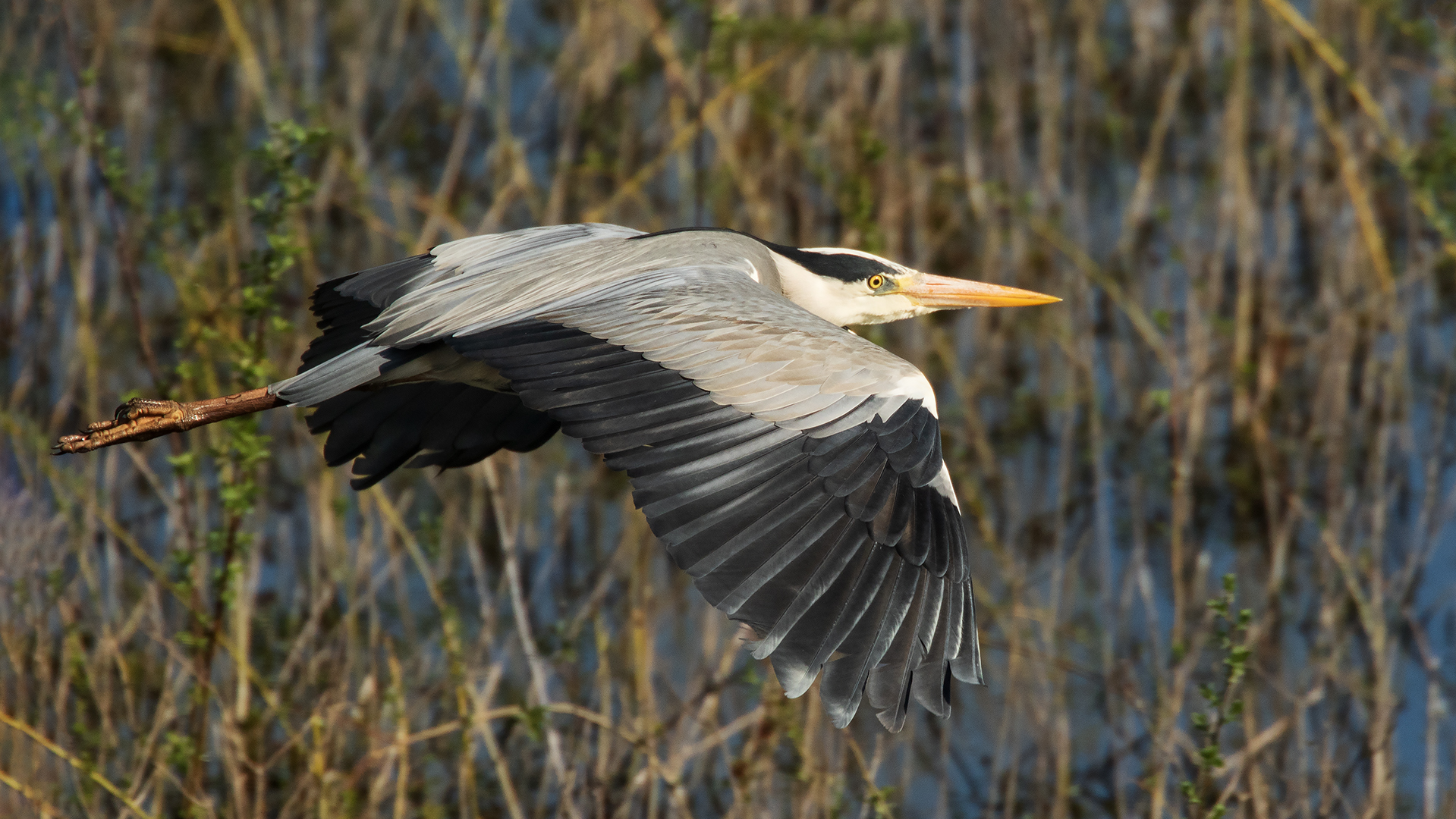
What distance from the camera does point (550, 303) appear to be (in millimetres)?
3322

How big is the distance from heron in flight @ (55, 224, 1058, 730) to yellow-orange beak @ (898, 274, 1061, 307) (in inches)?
18.8

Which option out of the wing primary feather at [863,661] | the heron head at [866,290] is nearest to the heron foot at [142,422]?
the heron head at [866,290]

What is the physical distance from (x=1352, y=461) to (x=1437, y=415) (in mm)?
308

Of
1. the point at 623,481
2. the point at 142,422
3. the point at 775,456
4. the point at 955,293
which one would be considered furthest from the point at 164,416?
the point at 623,481

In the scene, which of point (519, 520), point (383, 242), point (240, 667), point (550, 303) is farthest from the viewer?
point (383, 242)

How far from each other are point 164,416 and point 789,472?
142cm

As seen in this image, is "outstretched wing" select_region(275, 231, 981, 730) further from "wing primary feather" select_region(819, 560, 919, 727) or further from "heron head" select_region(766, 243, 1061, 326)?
"heron head" select_region(766, 243, 1061, 326)

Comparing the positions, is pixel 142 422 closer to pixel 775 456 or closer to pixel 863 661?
pixel 775 456

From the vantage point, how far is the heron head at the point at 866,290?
4.11 meters

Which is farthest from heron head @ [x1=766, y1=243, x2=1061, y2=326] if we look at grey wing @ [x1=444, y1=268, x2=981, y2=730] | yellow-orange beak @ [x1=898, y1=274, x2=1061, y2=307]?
grey wing @ [x1=444, y1=268, x2=981, y2=730]

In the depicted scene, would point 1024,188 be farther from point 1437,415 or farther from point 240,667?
point 240,667

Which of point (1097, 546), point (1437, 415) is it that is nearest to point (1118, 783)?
point (1097, 546)

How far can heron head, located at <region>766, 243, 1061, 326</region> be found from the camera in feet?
13.5

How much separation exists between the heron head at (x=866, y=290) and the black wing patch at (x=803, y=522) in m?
1.29
